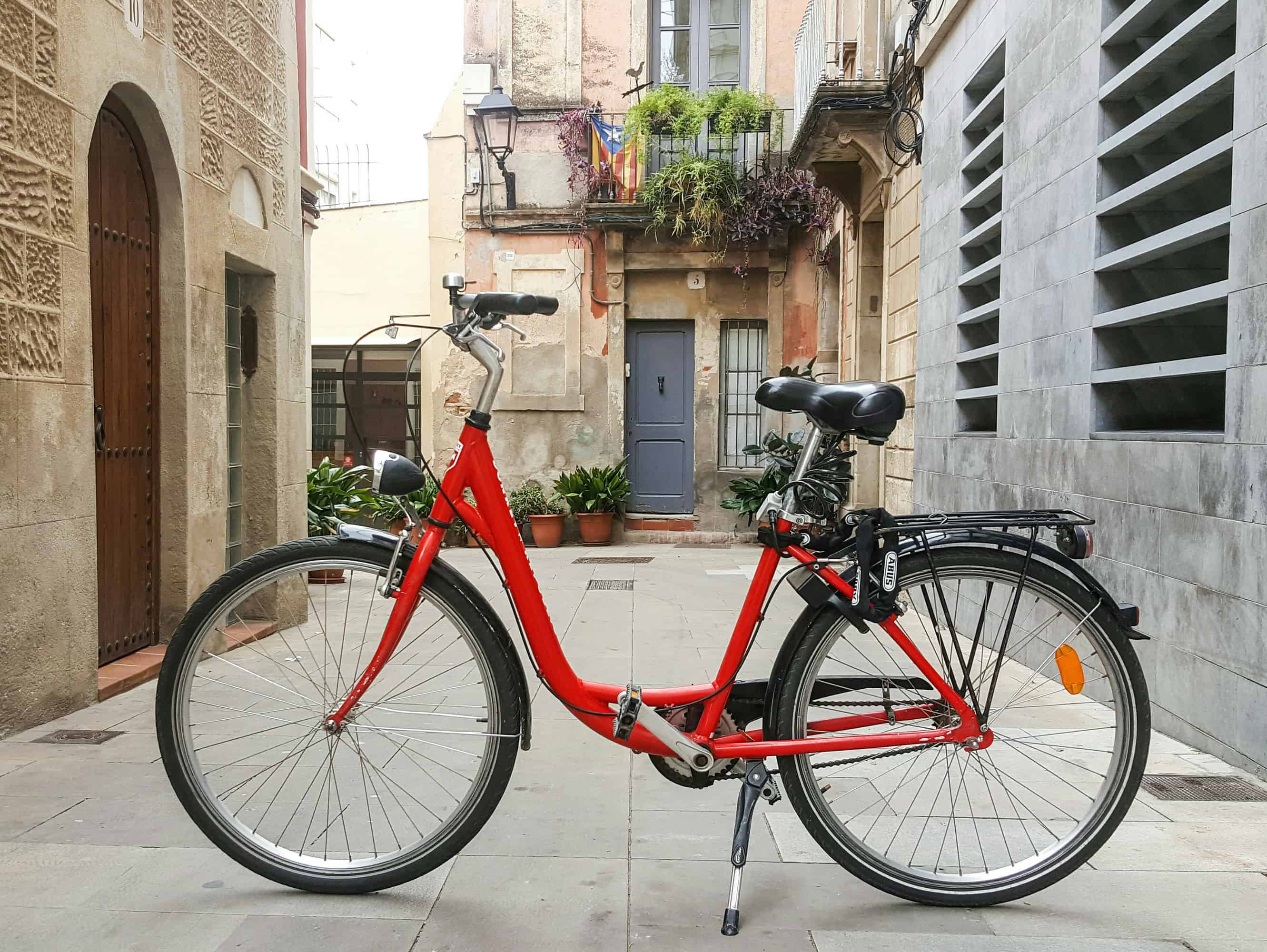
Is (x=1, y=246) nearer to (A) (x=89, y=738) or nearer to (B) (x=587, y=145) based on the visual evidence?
(A) (x=89, y=738)

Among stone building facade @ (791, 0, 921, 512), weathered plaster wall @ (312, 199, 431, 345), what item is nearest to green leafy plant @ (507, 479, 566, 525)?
stone building facade @ (791, 0, 921, 512)

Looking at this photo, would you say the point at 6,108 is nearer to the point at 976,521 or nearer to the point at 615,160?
the point at 976,521

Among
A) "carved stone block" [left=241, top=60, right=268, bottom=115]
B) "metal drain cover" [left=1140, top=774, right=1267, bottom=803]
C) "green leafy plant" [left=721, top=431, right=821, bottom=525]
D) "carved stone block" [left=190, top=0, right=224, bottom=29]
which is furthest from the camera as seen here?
"green leafy plant" [left=721, top=431, right=821, bottom=525]

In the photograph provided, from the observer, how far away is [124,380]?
487cm

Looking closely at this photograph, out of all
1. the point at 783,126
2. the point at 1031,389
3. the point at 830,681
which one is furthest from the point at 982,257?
the point at 783,126

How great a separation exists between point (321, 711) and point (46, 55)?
293 cm

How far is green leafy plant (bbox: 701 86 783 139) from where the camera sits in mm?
12273

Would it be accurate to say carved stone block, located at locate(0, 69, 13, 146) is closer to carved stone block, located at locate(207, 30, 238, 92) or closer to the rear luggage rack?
carved stone block, located at locate(207, 30, 238, 92)

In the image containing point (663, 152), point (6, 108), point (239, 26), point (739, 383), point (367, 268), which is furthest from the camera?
point (367, 268)

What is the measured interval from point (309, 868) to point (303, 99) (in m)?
8.29

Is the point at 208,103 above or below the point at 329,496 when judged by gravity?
above

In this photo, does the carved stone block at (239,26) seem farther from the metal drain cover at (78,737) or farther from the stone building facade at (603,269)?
the stone building facade at (603,269)

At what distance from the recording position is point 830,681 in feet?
8.02

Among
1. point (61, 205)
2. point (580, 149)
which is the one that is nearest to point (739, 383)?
point (580, 149)
